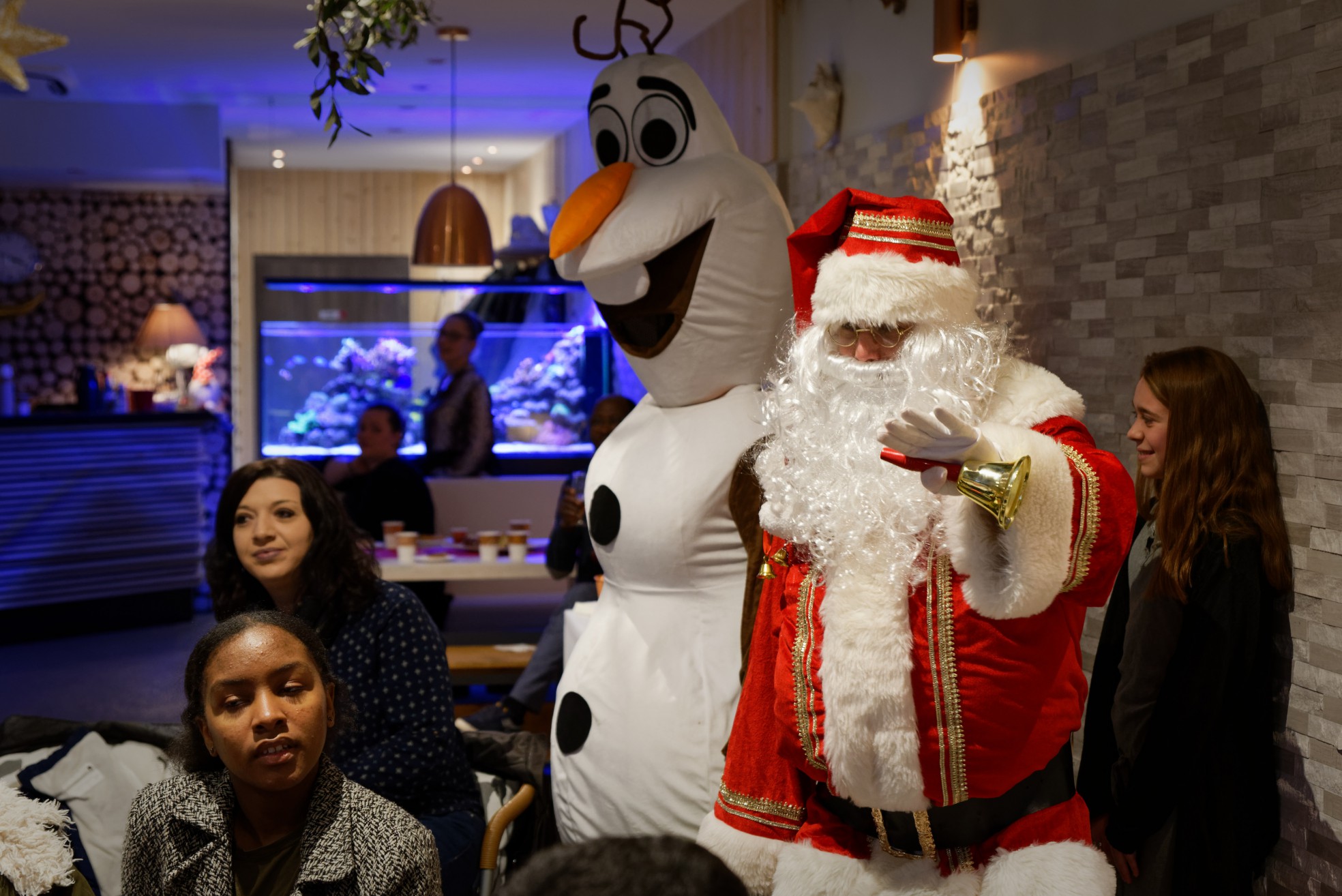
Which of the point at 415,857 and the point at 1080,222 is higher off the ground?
the point at 1080,222

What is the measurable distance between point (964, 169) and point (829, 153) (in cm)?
100

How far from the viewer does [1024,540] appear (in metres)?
1.45

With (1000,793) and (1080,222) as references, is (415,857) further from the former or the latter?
(1080,222)

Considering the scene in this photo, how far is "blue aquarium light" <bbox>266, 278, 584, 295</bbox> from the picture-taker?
5957mm

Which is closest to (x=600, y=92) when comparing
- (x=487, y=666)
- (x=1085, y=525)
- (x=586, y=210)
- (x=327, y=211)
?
(x=586, y=210)

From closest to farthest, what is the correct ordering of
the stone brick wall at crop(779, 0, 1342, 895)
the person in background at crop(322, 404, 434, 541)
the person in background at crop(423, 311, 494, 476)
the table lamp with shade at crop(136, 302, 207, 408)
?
1. the stone brick wall at crop(779, 0, 1342, 895)
2. the person in background at crop(322, 404, 434, 541)
3. the person in background at crop(423, 311, 494, 476)
4. the table lamp with shade at crop(136, 302, 207, 408)

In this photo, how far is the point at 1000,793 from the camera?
161 cm

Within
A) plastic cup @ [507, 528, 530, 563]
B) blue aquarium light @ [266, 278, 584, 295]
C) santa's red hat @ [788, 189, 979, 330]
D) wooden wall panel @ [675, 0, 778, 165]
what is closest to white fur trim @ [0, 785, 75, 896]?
santa's red hat @ [788, 189, 979, 330]

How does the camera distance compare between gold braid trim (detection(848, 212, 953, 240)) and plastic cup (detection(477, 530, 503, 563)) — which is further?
plastic cup (detection(477, 530, 503, 563))

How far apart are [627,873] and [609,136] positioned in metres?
2.23

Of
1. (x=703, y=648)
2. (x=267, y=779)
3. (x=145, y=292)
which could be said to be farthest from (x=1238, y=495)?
(x=145, y=292)

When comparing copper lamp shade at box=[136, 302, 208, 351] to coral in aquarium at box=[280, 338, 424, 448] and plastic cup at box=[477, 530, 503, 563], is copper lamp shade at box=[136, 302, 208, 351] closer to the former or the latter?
coral in aquarium at box=[280, 338, 424, 448]

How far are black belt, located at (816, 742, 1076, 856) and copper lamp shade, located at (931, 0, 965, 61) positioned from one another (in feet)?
6.91

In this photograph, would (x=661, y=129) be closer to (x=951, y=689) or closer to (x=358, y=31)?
(x=358, y=31)
